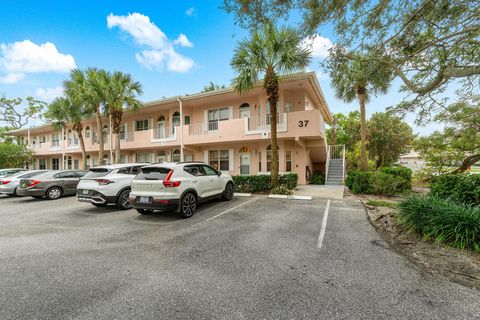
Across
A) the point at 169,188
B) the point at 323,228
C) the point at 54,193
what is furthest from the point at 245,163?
the point at 54,193

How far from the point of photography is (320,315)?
2.27m

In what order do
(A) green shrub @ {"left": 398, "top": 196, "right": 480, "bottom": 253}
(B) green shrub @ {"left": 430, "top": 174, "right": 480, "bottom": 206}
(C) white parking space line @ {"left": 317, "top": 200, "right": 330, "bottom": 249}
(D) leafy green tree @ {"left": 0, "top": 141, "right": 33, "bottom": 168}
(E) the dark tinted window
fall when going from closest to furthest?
(A) green shrub @ {"left": 398, "top": 196, "right": 480, "bottom": 253}, (C) white parking space line @ {"left": 317, "top": 200, "right": 330, "bottom": 249}, (B) green shrub @ {"left": 430, "top": 174, "right": 480, "bottom": 206}, (E) the dark tinted window, (D) leafy green tree @ {"left": 0, "top": 141, "right": 33, "bottom": 168}

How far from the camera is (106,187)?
732cm

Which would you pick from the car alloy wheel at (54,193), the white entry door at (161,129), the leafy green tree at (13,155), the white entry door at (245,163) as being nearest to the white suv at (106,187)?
the car alloy wheel at (54,193)

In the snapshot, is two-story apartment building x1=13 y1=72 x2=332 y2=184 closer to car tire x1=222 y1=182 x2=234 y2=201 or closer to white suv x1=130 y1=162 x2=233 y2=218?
car tire x1=222 y1=182 x2=234 y2=201

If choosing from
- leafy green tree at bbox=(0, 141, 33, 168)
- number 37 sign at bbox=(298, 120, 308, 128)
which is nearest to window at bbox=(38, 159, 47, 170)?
leafy green tree at bbox=(0, 141, 33, 168)

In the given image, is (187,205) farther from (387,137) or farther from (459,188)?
(387,137)

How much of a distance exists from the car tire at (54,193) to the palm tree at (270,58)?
10963 millimetres

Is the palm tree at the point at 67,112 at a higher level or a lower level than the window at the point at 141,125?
higher

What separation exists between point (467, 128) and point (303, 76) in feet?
29.4

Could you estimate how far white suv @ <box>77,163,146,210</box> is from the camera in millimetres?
7273

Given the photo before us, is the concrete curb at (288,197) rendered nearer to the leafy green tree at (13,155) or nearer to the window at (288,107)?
the window at (288,107)

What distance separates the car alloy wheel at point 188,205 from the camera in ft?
20.5

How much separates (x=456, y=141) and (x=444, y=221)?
1027cm
